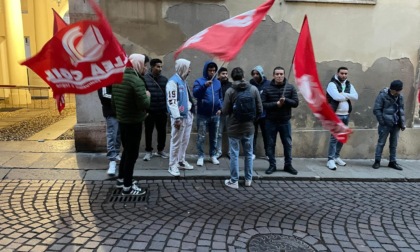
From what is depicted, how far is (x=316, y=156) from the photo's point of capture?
713cm

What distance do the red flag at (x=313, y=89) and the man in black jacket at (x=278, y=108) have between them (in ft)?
4.27

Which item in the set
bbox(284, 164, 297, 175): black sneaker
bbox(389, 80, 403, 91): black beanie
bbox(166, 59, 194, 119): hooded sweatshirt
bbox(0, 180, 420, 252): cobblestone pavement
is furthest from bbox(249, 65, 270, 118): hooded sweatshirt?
bbox(389, 80, 403, 91): black beanie

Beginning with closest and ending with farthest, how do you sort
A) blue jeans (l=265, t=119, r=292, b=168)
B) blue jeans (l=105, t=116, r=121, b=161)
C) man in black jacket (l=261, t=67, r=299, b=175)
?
blue jeans (l=105, t=116, r=121, b=161)
man in black jacket (l=261, t=67, r=299, b=175)
blue jeans (l=265, t=119, r=292, b=168)

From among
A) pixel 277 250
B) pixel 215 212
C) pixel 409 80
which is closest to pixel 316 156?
pixel 409 80

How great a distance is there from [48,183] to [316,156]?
489 cm

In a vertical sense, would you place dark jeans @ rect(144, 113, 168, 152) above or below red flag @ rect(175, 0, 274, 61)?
below

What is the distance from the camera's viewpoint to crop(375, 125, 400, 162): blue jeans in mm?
6484

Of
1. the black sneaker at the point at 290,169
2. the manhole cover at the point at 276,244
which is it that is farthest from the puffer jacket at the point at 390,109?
the manhole cover at the point at 276,244

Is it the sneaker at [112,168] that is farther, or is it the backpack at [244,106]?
the sneaker at [112,168]

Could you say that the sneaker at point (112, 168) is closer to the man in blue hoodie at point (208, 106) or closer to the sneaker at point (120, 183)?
the sneaker at point (120, 183)

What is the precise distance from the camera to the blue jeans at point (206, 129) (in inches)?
246

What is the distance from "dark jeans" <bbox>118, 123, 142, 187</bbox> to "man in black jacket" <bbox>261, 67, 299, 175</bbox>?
221 cm

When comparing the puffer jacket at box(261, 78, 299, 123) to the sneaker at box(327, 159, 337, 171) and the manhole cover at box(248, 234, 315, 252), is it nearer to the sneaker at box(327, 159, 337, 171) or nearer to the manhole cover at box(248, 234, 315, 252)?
the sneaker at box(327, 159, 337, 171)

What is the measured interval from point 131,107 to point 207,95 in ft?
5.88
